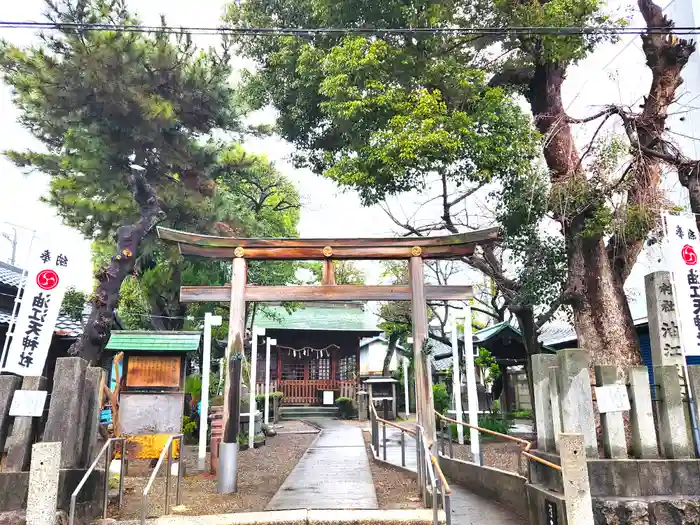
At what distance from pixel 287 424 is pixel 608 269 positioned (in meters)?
15.3

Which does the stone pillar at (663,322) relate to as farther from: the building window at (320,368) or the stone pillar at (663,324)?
the building window at (320,368)

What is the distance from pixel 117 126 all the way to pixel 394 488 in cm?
1131

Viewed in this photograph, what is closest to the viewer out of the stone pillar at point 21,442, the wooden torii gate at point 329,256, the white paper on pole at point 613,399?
the white paper on pole at point 613,399

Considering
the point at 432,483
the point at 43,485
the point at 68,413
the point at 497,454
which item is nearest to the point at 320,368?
the point at 497,454

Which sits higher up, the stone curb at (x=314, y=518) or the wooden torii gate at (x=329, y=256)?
the wooden torii gate at (x=329, y=256)

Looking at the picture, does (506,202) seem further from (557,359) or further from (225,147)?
(225,147)

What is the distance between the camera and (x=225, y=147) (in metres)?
17.2

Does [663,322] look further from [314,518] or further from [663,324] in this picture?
[314,518]

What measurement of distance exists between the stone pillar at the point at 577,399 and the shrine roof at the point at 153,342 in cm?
836

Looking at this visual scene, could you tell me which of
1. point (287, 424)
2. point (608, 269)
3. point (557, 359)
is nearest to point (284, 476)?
point (557, 359)

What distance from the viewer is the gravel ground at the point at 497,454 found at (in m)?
11.9

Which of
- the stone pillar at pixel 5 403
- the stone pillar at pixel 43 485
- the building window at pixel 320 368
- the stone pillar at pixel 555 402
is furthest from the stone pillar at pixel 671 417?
the building window at pixel 320 368

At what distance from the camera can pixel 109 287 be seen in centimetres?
1098

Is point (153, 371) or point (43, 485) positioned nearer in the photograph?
point (43, 485)
